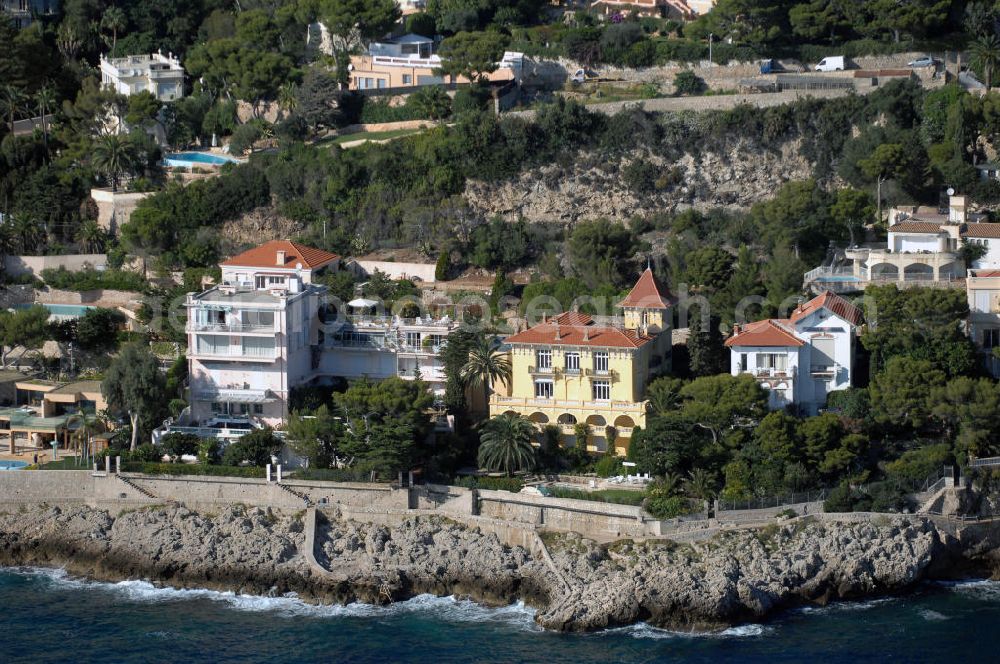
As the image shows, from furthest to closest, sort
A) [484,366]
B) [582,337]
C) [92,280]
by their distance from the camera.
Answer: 1. [92,280]
2. [484,366]
3. [582,337]

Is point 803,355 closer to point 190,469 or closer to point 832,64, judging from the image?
point 190,469

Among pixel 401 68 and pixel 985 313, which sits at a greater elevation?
pixel 401 68

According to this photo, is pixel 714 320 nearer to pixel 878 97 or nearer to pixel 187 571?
pixel 878 97

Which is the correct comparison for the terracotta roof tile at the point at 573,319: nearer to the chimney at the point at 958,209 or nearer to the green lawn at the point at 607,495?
the green lawn at the point at 607,495

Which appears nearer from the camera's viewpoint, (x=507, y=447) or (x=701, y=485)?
(x=701, y=485)

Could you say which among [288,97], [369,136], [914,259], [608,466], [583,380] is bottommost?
[608,466]

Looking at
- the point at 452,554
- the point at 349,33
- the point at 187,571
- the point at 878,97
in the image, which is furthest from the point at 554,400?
the point at 349,33

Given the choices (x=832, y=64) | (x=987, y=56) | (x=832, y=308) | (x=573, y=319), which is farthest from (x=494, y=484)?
(x=987, y=56)

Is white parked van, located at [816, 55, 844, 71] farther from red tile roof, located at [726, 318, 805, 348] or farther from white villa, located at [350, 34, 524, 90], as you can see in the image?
red tile roof, located at [726, 318, 805, 348]
